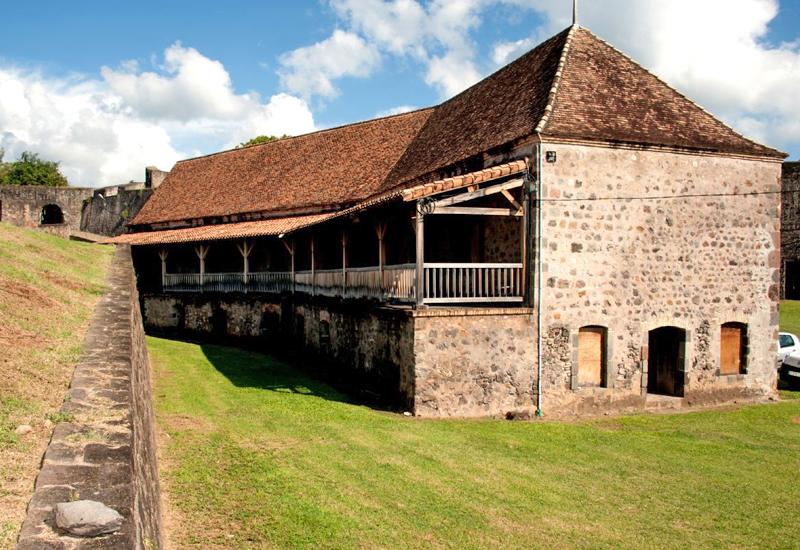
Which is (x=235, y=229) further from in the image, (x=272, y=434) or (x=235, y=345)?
(x=272, y=434)

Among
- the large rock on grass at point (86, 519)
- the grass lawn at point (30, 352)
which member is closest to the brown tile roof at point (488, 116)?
the grass lawn at point (30, 352)

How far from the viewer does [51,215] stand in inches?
1907

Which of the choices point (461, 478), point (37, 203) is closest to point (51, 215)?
point (37, 203)

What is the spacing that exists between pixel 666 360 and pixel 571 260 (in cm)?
392

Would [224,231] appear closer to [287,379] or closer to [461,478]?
[287,379]

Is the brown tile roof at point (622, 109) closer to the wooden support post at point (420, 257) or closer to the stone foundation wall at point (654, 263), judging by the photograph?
the stone foundation wall at point (654, 263)

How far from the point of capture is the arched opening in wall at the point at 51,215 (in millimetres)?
47178

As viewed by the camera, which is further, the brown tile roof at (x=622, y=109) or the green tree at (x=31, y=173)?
the green tree at (x=31, y=173)

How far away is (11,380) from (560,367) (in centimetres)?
1064

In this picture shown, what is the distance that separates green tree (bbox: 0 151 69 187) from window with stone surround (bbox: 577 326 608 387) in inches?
2704

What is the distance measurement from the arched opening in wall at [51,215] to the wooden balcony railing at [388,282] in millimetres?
24138

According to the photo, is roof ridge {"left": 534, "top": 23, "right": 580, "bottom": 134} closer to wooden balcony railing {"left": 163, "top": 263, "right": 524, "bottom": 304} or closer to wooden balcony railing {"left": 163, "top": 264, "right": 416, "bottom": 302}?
wooden balcony railing {"left": 163, "top": 263, "right": 524, "bottom": 304}

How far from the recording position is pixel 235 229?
26.5 metres

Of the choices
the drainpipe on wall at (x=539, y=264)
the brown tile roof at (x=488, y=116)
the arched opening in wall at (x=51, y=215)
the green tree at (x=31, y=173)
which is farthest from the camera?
the green tree at (x=31, y=173)
